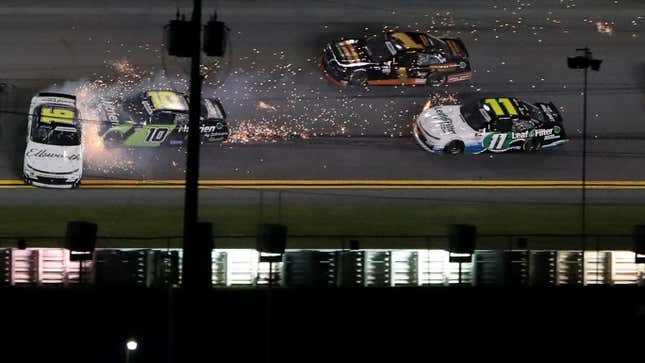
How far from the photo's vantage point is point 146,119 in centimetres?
2411

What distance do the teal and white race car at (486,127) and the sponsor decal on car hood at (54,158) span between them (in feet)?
24.7

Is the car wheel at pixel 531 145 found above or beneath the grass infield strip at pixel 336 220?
above

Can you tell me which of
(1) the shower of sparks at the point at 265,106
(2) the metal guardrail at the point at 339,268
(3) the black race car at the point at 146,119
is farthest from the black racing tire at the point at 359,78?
(2) the metal guardrail at the point at 339,268

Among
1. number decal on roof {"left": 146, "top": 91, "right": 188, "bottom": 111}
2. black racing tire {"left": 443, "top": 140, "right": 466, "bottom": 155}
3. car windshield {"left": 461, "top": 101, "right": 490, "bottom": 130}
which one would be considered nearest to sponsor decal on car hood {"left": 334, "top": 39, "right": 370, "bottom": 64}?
car windshield {"left": 461, "top": 101, "right": 490, "bottom": 130}

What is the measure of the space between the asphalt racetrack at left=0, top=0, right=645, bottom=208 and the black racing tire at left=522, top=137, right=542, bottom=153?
0.28 m

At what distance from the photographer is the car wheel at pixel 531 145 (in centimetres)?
2481

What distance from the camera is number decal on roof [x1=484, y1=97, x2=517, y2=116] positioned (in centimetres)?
2448

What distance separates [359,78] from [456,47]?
243 centimetres

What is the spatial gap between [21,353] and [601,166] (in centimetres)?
1498

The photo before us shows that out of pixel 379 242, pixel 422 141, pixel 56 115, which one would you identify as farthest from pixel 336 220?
pixel 56 115

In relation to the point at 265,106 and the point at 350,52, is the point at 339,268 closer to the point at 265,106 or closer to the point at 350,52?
the point at 265,106

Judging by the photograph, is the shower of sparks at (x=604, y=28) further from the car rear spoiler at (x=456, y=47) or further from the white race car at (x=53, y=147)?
the white race car at (x=53, y=147)

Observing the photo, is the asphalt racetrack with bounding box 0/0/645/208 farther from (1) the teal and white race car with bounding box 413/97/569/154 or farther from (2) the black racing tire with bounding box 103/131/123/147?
(1) the teal and white race car with bounding box 413/97/569/154

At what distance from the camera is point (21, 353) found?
1496 cm
